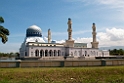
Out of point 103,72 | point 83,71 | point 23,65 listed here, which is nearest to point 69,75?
point 83,71

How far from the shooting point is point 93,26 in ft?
282

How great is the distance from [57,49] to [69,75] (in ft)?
212

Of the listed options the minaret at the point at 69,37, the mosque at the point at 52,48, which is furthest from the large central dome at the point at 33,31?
the minaret at the point at 69,37

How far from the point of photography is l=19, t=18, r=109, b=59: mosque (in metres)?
76.8

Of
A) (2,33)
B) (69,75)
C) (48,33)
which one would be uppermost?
(48,33)

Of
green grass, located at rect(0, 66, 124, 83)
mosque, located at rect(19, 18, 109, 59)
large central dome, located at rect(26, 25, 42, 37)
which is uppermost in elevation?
large central dome, located at rect(26, 25, 42, 37)

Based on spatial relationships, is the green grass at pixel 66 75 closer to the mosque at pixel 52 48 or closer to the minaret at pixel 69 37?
the mosque at pixel 52 48

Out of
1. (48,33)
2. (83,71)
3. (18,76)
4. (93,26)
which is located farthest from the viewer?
(48,33)

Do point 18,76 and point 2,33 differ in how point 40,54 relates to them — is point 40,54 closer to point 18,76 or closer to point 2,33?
point 2,33

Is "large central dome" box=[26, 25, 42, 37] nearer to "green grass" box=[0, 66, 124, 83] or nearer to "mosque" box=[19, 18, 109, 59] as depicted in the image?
"mosque" box=[19, 18, 109, 59]

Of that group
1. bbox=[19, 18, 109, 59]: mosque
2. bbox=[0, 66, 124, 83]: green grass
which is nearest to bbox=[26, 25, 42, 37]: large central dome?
bbox=[19, 18, 109, 59]: mosque

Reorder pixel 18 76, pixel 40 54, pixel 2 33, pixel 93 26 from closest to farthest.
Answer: pixel 18 76
pixel 2 33
pixel 40 54
pixel 93 26

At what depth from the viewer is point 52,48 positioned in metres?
81.1

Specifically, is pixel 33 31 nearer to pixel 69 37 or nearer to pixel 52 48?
pixel 52 48
